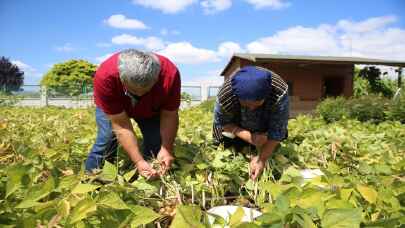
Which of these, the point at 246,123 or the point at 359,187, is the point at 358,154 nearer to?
the point at 246,123

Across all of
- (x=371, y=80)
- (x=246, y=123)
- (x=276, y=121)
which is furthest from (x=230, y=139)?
(x=371, y=80)

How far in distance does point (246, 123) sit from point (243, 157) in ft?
0.97

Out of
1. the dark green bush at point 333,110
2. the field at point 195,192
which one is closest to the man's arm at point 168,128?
the field at point 195,192

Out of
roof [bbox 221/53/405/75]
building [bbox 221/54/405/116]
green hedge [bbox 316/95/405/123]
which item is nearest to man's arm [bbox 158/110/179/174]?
green hedge [bbox 316/95/405/123]

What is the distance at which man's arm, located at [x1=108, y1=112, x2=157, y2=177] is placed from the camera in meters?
2.45

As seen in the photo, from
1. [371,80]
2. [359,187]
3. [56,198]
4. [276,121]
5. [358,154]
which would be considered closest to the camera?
[56,198]

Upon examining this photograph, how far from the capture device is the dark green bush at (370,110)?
30.3 feet

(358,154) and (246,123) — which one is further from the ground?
(246,123)

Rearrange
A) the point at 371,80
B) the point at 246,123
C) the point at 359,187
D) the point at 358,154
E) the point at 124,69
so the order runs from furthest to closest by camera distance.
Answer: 1. the point at 371,80
2. the point at 358,154
3. the point at 246,123
4. the point at 124,69
5. the point at 359,187

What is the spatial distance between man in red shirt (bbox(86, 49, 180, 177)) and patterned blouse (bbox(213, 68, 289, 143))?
40 centimetres

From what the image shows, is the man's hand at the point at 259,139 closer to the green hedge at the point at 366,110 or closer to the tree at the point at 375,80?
the green hedge at the point at 366,110

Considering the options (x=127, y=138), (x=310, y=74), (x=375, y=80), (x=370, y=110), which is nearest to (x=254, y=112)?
(x=127, y=138)

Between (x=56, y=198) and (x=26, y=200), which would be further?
(x=56, y=198)

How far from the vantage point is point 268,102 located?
293 cm
